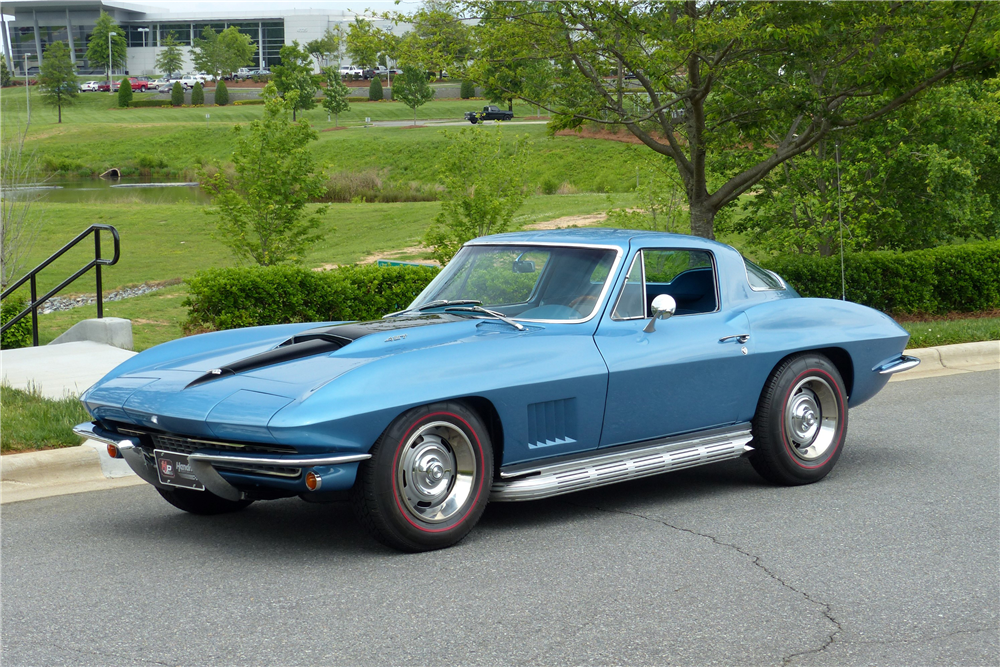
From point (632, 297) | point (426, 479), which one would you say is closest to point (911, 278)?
point (632, 297)

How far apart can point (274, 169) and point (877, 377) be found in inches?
453

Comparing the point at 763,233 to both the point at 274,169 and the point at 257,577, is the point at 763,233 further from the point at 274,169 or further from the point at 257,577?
the point at 257,577

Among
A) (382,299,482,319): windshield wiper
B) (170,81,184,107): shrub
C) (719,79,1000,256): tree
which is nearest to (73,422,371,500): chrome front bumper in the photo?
(382,299,482,319): windshield wiper

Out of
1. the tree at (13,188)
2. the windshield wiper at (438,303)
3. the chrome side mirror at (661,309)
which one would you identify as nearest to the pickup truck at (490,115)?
the tree at (13,188)

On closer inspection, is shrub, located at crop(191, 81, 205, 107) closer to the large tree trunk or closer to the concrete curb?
the large tree trunk

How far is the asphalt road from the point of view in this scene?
13.1 feet

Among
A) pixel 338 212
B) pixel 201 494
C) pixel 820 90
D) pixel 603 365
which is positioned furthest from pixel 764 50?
pixel 338 212

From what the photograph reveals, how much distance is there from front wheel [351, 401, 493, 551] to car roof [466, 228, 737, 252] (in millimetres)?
1628

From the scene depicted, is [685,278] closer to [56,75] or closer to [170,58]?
[56,75]

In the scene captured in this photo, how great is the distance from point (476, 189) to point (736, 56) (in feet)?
16.0

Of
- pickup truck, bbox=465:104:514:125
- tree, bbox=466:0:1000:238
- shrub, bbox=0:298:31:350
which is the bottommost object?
shrub, bbox=0:298:31:350

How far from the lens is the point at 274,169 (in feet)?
53.8

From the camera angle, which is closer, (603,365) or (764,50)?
(603,365)

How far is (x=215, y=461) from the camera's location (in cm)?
478
